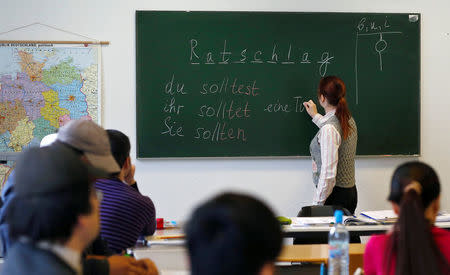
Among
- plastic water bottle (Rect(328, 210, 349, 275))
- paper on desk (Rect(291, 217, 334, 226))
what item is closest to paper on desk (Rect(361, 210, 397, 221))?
paper on desk (Rect(291, 217, 334, 226))

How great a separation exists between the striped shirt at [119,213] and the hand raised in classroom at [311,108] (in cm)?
252

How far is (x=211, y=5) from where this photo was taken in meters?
4.74

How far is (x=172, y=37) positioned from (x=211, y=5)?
45 cm

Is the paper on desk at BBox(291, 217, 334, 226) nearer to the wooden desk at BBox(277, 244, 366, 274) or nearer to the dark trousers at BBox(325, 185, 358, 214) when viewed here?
the wooden desk at BBox(277, 244, 366, 274)

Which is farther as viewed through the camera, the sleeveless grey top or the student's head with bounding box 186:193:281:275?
the sleeveless grey top

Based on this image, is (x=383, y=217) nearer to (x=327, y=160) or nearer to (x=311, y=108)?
(x=327, y=160)

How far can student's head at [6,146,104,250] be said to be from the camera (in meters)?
1.23

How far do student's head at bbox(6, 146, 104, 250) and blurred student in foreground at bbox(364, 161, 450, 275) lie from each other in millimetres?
962

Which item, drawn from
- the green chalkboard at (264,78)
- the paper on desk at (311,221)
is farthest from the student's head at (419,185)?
the green chalkboard at (264,78)

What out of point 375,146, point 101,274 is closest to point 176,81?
point 375,146

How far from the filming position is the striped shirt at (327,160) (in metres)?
4.18

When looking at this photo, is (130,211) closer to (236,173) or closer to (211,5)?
(236,173)

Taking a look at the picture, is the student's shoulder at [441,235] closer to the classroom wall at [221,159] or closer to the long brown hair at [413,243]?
the long brown hair at [413,243]

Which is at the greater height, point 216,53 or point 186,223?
point 216,53
